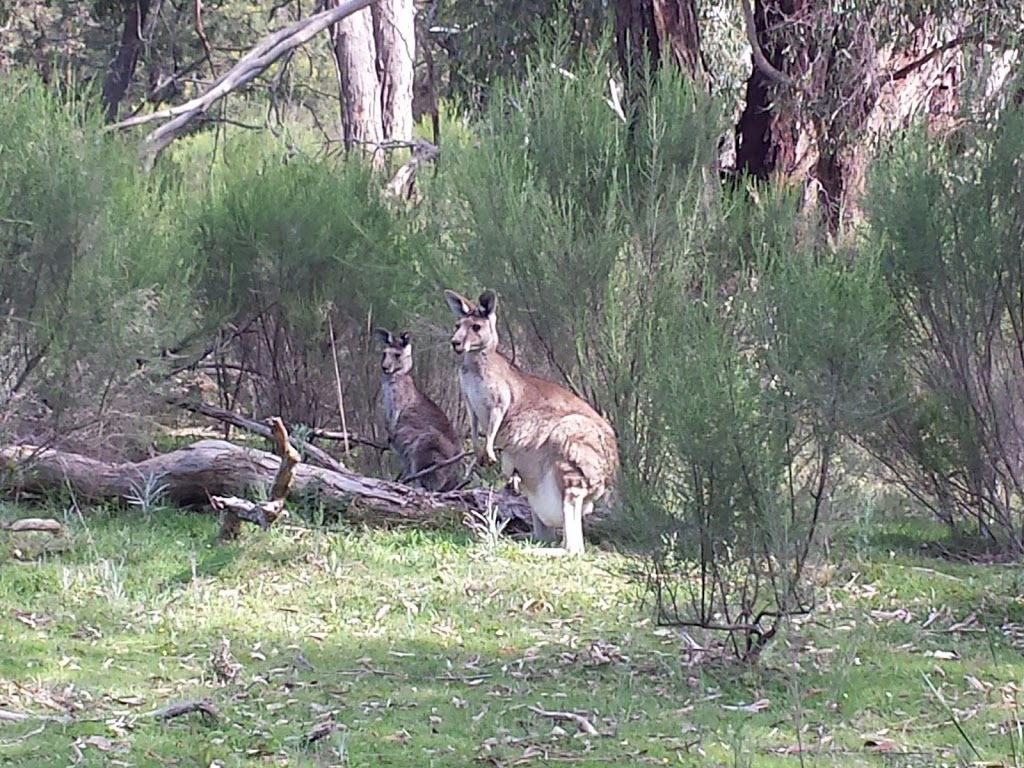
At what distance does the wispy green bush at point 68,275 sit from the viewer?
907 centimetres

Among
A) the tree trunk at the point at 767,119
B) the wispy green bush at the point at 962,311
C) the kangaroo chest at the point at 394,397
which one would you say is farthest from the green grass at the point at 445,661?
the tree trunk at the point at 767,119

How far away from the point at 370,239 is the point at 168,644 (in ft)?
16.1

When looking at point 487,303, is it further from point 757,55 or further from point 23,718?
point 757,55

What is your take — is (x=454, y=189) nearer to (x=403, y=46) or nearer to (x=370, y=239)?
(x=370, y=239)

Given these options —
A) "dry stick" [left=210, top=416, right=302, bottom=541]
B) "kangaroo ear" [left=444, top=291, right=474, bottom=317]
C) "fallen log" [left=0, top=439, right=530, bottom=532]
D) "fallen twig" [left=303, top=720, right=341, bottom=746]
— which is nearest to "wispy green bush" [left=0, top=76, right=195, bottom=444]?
"fallen log" [left=0, top=439, right=530, bottom=532]

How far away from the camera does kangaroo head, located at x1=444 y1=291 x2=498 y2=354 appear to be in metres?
8.76

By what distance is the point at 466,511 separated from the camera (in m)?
9.08

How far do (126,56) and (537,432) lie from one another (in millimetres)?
12800

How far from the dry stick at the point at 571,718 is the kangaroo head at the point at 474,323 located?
11.5 ft

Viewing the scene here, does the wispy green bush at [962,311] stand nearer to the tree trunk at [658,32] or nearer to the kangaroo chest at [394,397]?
the kangaroo chest at [394,397]

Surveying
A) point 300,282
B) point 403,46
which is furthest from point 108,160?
point 403,46

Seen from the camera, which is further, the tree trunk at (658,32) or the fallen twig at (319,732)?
the tree trunk at (658,32)

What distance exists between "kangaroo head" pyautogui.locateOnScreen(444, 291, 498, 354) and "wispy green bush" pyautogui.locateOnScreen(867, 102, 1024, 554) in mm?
2337

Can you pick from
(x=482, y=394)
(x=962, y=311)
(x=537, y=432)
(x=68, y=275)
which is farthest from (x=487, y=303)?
(x=962, y=311)
